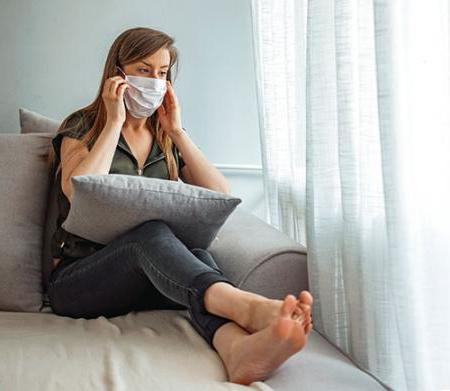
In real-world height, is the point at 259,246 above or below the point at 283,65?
below

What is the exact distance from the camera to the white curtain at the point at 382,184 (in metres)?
1.22

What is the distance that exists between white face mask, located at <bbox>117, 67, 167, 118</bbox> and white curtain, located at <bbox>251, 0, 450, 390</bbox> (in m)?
0.43

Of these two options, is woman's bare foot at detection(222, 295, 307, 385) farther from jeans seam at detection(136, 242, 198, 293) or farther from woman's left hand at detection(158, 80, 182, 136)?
woman's left hand at detection(158, 80, 182, 136)

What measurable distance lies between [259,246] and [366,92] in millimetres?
442

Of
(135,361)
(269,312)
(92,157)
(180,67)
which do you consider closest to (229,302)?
(269,312)

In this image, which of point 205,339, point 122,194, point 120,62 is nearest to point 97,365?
point 205,339

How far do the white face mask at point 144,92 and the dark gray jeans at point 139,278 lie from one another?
43 centimetres

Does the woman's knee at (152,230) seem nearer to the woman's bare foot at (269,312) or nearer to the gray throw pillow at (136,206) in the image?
the gray throw pillow at (136,206)

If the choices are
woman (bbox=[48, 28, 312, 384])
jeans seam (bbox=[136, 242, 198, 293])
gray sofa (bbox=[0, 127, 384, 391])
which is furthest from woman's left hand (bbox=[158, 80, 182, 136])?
jeans seam (bbox=[136, 242, 198, 293])

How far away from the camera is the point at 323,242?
1565 millimetres

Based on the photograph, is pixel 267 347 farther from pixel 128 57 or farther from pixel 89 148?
pixel 128 57

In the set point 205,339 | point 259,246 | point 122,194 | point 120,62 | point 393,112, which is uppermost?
point 120,62

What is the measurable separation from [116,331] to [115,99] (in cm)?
61

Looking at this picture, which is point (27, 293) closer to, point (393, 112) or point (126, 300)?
point (126, 300)
